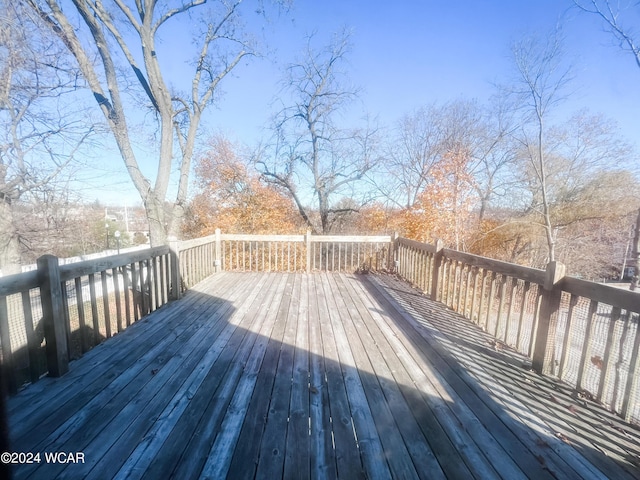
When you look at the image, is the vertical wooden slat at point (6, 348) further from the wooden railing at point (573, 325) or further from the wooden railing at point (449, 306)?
the wooden railing at point (573, 325)

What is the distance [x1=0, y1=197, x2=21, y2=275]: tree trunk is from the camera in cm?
495

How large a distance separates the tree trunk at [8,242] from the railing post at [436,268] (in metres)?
7.89

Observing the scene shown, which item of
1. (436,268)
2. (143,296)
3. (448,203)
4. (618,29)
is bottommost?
(143,296)

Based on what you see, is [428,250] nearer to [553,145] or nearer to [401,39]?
[401,39]

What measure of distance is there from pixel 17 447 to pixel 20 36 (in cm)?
580

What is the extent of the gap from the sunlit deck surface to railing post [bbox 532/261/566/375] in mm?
167

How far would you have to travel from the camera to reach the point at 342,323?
9.42 ft

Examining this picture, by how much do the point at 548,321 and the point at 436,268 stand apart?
1.83 metres

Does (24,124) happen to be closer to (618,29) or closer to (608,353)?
(608,353)

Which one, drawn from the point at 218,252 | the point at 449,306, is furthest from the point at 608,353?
the point at 218,252

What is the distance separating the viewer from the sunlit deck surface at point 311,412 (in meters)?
1.16

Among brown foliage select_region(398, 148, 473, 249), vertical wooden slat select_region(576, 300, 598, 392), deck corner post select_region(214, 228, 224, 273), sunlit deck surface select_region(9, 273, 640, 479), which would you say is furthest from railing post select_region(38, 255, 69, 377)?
brown foliage select_region(398, 148, 473, 249)

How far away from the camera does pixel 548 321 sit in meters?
1.95

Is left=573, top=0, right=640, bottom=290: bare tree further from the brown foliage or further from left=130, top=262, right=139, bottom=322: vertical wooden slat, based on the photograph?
left=130, top=262, right=139, bottom=322: vertical wooden slat
